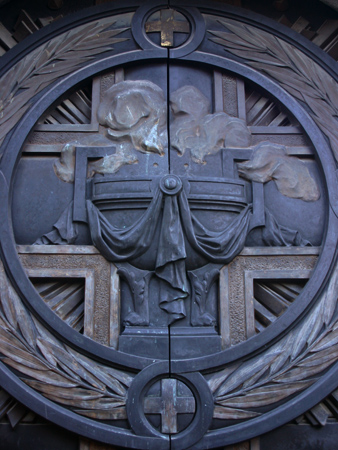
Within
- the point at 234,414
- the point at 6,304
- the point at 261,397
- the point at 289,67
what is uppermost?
the point at 289,67

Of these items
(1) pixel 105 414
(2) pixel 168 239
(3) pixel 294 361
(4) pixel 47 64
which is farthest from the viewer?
(4) pixel 47 64

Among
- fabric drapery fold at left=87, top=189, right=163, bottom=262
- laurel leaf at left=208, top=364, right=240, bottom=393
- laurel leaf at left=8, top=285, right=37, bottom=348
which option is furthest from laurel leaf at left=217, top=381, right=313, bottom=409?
laurel leaf at left=8, top=285, right=37, bottom=348

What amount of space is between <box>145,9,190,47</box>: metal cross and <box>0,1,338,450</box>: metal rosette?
67mm

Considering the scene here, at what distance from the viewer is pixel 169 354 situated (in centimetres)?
405

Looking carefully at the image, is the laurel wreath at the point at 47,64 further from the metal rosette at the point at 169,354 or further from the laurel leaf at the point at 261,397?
the laurel leaf at the point at 261,397

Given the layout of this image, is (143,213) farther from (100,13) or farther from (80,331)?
(100,13)

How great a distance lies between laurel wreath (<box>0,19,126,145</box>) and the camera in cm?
446

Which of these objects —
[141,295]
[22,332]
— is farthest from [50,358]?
[141,295]

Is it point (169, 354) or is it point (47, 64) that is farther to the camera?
point (47, 64)

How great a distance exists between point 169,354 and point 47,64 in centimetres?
253

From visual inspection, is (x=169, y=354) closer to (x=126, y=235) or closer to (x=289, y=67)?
(x=126, y=235)

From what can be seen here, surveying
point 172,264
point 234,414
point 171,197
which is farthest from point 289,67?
point 234,414

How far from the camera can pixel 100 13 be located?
4.69 metres

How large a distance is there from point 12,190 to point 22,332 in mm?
1121
